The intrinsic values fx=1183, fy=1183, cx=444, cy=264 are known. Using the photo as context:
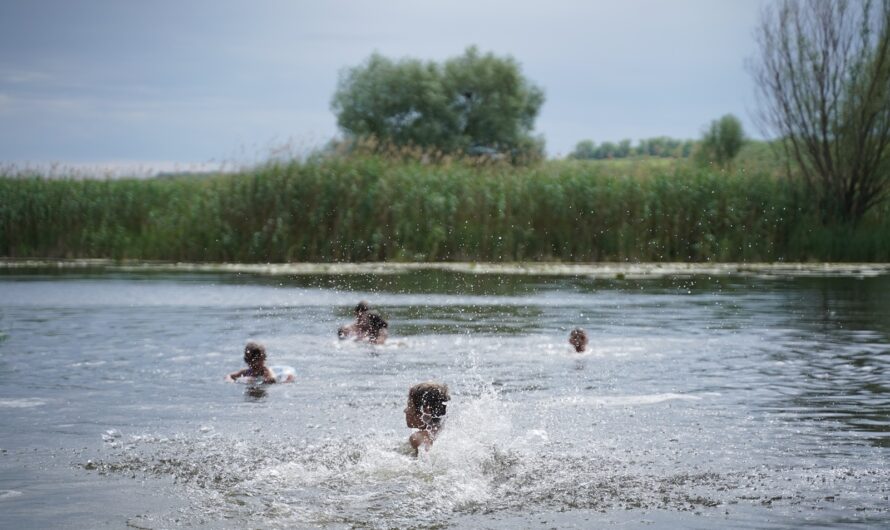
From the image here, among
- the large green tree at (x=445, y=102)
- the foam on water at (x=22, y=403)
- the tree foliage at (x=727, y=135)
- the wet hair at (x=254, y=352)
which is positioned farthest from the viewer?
the tree foliage at (x=727, y=135)

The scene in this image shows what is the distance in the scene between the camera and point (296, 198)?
3547 cm

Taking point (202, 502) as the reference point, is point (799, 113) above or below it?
above

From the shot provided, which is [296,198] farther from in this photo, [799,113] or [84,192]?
[799,113]

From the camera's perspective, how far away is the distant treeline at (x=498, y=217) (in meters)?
35.1

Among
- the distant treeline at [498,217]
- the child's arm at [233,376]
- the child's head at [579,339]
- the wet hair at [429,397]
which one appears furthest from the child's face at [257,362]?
the distant treeline at [498,217]

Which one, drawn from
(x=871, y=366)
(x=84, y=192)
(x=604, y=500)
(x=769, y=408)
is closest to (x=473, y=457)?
(x=604, y=500)

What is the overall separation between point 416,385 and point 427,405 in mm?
186

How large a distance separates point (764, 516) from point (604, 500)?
3.77 ft

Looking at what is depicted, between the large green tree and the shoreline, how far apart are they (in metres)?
43.6

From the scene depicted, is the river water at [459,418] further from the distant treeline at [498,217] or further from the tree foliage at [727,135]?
the tree foliage at [727,135]

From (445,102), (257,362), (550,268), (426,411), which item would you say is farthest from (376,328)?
(445,102)

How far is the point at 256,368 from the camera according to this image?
14375 millimetres

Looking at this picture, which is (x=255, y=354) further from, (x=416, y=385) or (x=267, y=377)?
(x=416, y=385)

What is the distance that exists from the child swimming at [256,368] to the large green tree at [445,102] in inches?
2504
